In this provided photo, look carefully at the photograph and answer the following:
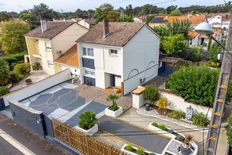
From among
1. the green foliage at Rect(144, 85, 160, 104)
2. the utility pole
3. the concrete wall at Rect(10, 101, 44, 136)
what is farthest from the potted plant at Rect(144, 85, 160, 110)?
A: the utility pole

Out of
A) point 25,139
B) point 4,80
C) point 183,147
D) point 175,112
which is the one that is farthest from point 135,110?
point 4,80

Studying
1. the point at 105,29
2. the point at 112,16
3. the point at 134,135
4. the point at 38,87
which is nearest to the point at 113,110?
the point at 134,135

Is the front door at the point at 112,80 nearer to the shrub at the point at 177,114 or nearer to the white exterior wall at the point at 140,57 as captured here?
the white exterior wall at the point at 140,57

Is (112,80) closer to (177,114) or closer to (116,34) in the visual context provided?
(116,34)

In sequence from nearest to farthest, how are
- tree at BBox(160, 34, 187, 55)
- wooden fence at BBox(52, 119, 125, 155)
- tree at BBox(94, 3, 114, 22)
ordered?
wooden fence at BBox(52, 119, 125, 155), tree at BBox(160, 34, 187, 55), tree at BBox(94, 3, 114, 22)

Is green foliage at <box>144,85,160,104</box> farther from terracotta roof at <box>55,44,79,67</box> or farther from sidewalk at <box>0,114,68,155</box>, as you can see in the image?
terracotta roof at <box>55,44,79,67</box>

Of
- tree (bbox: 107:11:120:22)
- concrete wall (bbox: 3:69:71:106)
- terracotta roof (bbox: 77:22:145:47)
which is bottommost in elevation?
concrete wall (bbox: 3:69:71:106)
